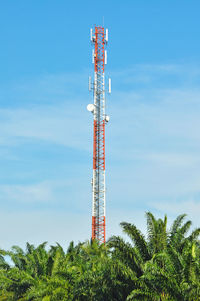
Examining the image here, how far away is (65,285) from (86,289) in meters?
3.00

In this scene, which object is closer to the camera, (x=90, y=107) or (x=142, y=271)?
(x=142, y=271)

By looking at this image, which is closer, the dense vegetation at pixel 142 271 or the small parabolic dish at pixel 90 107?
the dense vegetation at pixel 142 271

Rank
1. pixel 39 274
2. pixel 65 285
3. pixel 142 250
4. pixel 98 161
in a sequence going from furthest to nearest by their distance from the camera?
pixel 98 161, pixel 39 274, pixel 65 285, pixel 142 250

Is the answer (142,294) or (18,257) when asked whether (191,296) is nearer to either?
(142,294)

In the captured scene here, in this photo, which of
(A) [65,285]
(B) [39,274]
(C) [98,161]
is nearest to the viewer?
(A) [65,285]

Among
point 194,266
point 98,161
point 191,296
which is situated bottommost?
point 191,296

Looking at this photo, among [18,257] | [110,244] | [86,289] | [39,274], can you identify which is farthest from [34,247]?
[110,244]

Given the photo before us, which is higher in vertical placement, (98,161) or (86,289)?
(98,161)

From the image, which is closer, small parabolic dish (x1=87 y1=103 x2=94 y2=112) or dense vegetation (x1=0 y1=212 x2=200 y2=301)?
dense vegetation (x1=0 y1=212 x2=200 y2=301)

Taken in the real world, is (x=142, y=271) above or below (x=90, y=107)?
below

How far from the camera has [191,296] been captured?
16.4 metres

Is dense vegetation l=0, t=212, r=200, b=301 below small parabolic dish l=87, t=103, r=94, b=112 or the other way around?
below

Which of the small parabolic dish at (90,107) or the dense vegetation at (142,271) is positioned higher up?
the small parabolic dish at (90,107)

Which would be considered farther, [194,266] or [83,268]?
[83,268]
